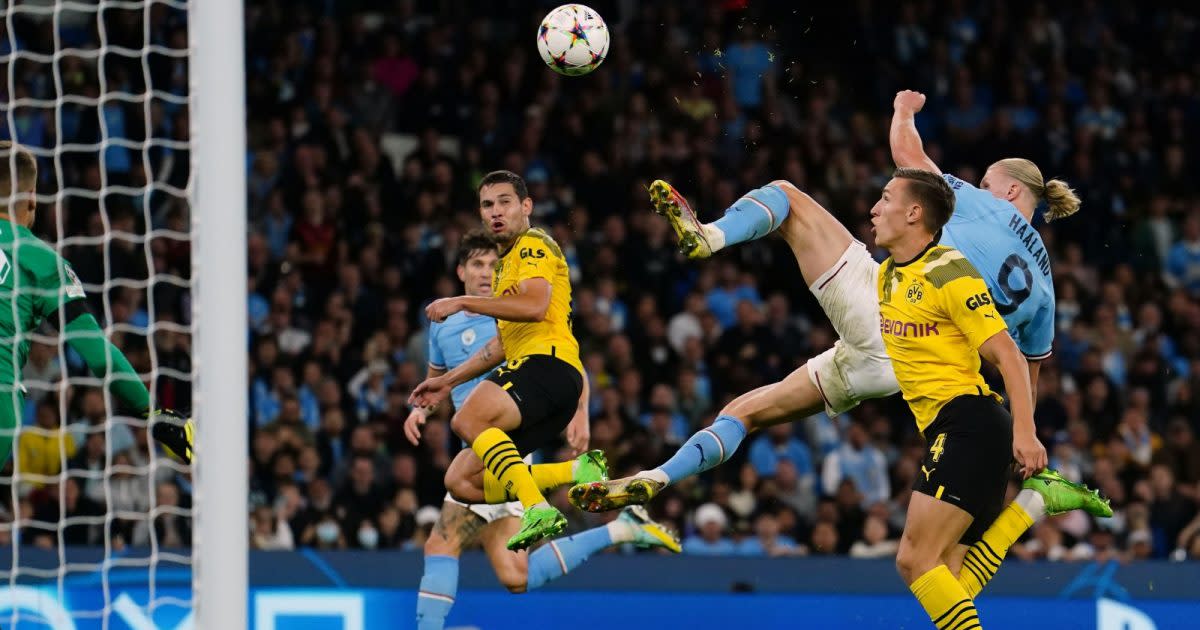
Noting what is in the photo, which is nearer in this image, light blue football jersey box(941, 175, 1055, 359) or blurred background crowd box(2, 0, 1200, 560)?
light blue football jersey box(941, 175, 1055, 359)

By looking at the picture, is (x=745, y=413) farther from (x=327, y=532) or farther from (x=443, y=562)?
(x=327, y=532)

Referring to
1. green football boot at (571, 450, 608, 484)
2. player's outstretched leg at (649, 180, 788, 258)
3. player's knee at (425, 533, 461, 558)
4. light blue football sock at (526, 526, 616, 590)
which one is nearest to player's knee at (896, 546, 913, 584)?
player's outstretched leg at (649, 180, 788, 258)

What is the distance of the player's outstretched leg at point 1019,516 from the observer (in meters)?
6.78

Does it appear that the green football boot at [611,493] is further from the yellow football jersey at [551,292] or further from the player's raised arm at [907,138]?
the player's raised arm at [907,138]

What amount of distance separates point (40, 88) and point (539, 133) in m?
4.14

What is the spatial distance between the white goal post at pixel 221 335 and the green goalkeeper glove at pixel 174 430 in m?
1.54

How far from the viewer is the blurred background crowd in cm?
1197

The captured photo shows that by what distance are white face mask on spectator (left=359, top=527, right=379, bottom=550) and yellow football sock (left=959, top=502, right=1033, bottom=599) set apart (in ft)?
18.2

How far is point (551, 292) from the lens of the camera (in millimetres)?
7273

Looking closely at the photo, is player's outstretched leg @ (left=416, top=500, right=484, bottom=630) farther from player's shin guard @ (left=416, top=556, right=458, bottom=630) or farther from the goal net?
the goal net

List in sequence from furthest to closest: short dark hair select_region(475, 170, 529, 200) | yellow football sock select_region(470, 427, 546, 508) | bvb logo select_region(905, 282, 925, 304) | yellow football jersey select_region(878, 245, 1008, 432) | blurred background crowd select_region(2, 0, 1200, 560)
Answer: blurred background crowd select_region(2, 0, 1200, 560) → short dark hair select_region(475, 170, 529, 200) → yellow football sock select_region(470, 427, 546, 508) → bvb logo select_region(905, 282, 925, 304) → yellow football jersey select_region(878, 245, 1008, 432)

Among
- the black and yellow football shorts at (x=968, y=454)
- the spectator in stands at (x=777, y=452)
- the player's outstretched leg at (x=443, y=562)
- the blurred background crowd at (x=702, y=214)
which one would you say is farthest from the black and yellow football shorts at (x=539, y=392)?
the spectator in stands at (x=777, y=452)

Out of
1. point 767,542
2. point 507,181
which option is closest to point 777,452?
point 767,542

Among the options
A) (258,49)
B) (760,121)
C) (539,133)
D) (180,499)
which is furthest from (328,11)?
(180,499)
